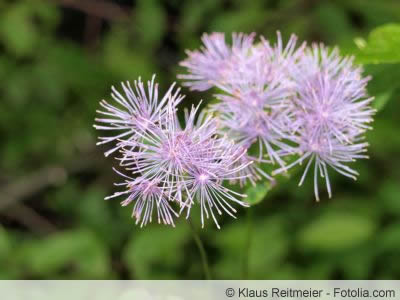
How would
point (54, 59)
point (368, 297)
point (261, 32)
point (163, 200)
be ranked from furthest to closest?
point (54, 59) < point (261, 32) < point (368, 297) < point (163, 200)

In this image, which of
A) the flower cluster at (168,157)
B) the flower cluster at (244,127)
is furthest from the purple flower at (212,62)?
the flower cluster at (168,157)

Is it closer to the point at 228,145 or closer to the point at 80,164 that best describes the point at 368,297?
the point at 228,145

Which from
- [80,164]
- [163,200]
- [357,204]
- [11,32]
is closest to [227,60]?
[163,200]

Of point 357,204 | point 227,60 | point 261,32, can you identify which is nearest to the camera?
point 227,60

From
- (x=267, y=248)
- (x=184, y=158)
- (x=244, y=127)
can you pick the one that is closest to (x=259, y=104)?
(x=244, y=127)

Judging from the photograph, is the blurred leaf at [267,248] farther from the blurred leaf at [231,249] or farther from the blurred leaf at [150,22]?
the blurred leaf at [150,22]

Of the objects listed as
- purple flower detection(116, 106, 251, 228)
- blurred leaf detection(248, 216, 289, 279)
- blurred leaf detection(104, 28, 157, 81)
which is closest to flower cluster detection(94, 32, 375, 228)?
purple flower detection(116, 106, 251, 228)

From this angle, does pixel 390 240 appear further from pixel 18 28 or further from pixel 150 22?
pixel 18 28
